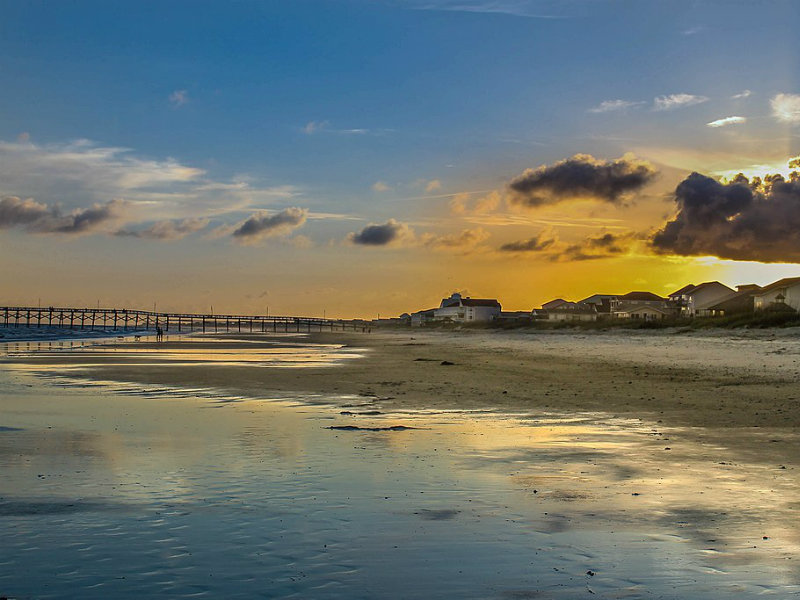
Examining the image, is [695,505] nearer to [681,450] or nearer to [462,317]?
[681,450]

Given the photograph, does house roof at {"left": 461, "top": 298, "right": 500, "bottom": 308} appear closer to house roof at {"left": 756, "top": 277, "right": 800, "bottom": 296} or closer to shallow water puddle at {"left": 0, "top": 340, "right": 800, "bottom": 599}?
house roof at {"left": 756, "top": 277, "right": 800, "bottom": 296}

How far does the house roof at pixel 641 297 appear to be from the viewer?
158 metres

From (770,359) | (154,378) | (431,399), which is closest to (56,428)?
(431,399)

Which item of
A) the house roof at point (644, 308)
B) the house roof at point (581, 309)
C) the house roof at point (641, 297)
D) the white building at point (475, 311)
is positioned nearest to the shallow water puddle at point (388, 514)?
the house roof at point (644, 308)

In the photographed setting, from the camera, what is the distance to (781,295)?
9081 centimetres

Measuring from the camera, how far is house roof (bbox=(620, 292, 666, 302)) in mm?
158375

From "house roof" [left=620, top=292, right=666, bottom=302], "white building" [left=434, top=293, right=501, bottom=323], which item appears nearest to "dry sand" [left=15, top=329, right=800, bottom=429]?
"house roof" [left=620, top=292, right=666, bottom=302]

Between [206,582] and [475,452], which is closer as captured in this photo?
[206,582]

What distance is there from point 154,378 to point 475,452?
814 inches

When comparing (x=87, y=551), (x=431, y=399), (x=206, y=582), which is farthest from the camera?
(x=431, y=399)

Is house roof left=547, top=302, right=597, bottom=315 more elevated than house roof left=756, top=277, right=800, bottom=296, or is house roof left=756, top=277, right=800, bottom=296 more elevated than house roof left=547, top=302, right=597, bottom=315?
house roof left=756, top=277, right=800, bottom=296

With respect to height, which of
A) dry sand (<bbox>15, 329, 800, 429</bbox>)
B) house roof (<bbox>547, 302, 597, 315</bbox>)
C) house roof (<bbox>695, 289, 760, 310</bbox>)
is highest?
house roof (<bbox>695, 289, 760, 310</bbox>)

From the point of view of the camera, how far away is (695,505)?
9.18 metres

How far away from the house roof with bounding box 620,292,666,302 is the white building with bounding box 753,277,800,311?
58503 millimetres
